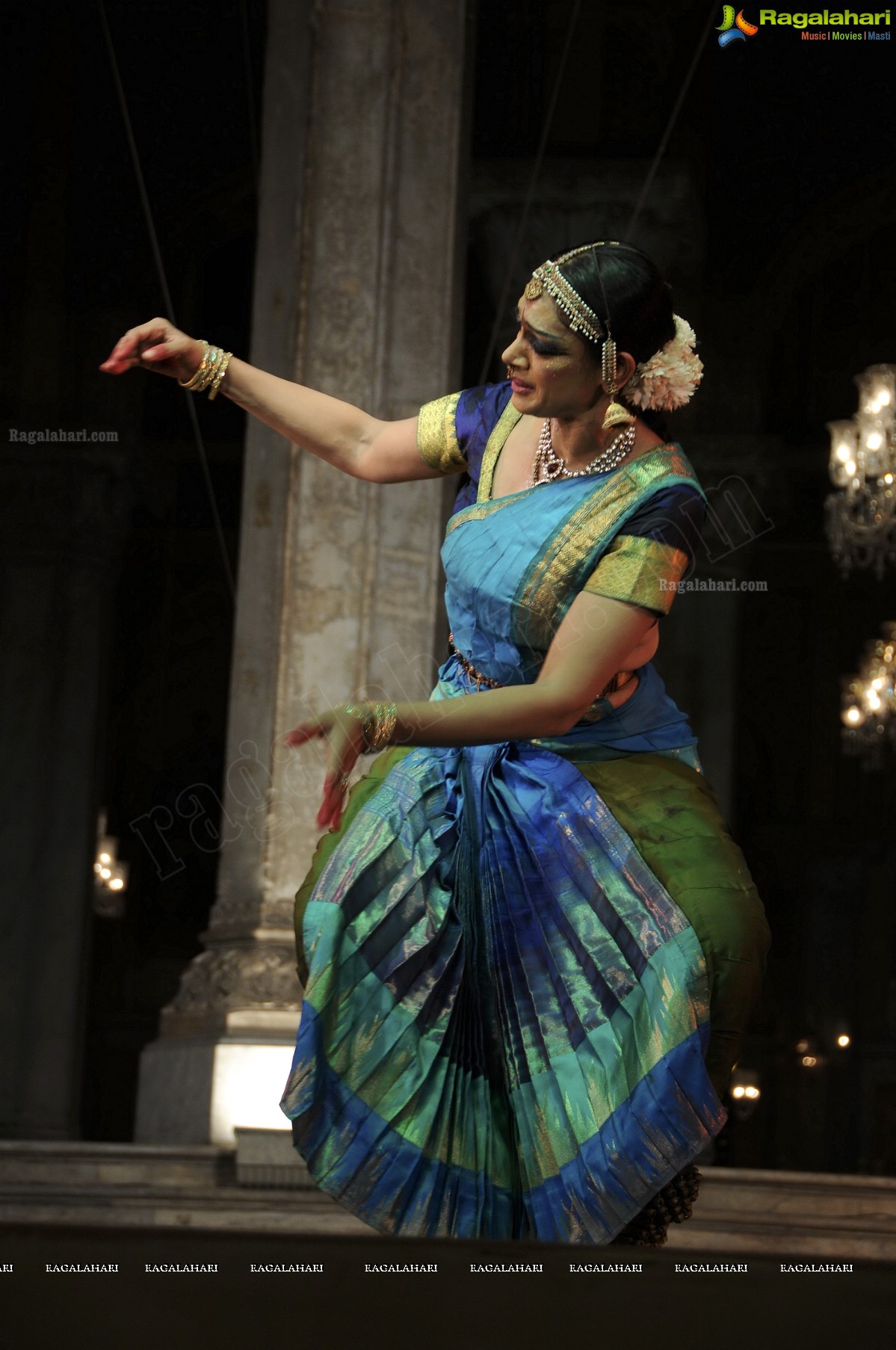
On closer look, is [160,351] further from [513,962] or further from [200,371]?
[513,962]

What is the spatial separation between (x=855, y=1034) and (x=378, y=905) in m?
14.2

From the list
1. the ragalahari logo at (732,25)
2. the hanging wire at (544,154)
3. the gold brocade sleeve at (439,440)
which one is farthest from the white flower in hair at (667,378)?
the ragalahari logo at (732,25)

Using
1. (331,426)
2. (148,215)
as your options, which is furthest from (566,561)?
(148,215)

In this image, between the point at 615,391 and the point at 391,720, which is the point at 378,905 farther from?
the point at 615,391

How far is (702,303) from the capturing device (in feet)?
35.2

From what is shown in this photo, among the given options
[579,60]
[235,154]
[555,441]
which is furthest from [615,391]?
[235,154]

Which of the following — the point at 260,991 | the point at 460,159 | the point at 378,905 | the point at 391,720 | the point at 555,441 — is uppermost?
the point at 460,159

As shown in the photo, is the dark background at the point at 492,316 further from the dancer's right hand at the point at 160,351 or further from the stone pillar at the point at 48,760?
the dancer's right hand at the point at 160,351

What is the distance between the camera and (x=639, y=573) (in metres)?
2.29

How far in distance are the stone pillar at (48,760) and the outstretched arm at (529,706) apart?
8541 millimetres

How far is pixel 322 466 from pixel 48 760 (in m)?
5.72

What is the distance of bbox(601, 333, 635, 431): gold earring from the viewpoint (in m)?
2.36

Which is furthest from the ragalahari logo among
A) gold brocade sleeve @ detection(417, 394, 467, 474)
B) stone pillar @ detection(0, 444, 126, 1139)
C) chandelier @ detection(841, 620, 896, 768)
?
gold brocade sleeve @ detection(417, 394, 467, 474)

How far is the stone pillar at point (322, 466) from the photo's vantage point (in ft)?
17.3
